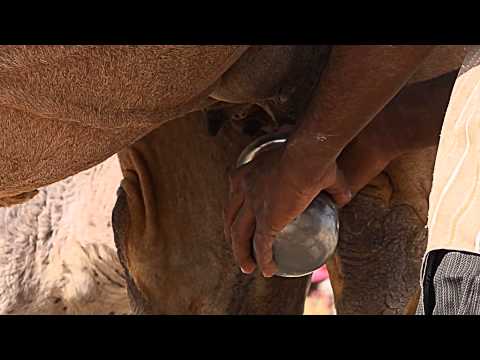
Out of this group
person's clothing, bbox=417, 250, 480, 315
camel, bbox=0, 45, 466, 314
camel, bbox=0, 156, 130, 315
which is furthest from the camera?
camel, bbox=0, 156, 130, 315

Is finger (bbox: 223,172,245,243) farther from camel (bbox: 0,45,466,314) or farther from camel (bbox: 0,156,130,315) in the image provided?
camel (bbox: 0,156,130,315)

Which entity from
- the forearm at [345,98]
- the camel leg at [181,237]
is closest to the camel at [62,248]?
the camel leg at [181,237]

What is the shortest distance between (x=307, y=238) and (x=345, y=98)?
0.68ft

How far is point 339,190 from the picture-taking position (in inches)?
39.9

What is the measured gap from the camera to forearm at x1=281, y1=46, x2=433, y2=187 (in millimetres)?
809

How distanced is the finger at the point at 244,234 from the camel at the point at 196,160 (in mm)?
123

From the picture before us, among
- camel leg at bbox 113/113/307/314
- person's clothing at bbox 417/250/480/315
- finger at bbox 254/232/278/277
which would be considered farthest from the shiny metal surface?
person's clothing at bbox 417/250/480/315

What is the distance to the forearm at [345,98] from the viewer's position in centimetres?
81

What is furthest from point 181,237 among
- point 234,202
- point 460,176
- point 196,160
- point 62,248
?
point 62,248

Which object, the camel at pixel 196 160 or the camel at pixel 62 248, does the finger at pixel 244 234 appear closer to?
the camel at pixel 196 160

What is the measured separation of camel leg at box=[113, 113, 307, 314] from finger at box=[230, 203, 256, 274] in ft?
0.72
